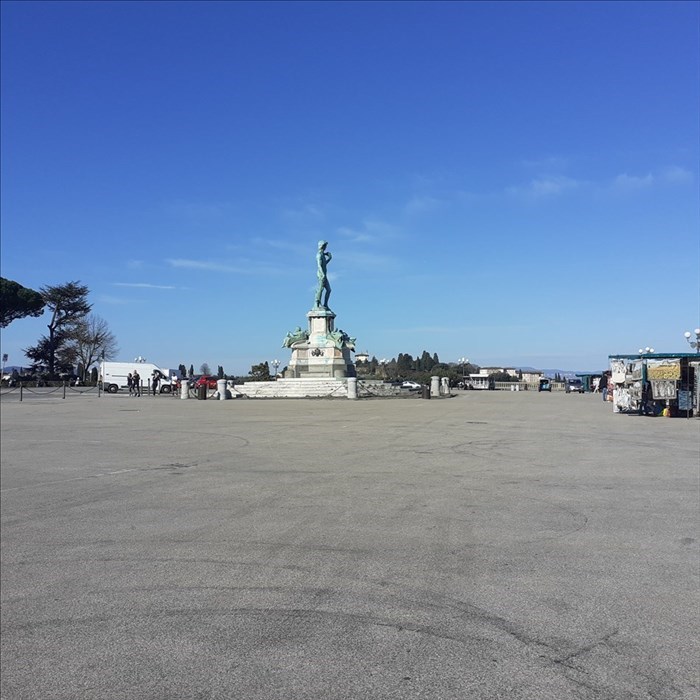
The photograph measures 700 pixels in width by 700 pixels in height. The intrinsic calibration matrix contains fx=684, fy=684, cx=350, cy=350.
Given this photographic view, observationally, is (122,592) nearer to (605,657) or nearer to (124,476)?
(605,657)

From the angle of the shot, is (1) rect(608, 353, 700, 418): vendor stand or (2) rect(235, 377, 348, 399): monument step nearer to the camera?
(1) rect(608, 353, 700, 418): vendor stand

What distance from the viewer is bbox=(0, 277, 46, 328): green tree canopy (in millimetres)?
64188

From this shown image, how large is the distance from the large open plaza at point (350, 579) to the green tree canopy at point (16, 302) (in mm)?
59142

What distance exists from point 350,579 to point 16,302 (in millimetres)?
68754

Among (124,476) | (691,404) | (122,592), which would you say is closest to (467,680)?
(122,592)

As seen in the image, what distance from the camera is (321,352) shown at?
55281 millimetres

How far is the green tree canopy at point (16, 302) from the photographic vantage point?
64188 mm

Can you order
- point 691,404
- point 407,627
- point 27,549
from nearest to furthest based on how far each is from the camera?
point 407,627 < point 27,549 < point 691,404

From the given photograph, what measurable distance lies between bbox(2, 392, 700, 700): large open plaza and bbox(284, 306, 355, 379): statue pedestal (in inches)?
1688

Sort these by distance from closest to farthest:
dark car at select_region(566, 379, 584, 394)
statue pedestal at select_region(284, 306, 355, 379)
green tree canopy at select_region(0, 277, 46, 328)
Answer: statue pedestal at select_region(284, 306, 355, 379) → green tree canopy at select_region(0, 277, 46, 328) → dark car at select_region(566, 379, 584, 394)

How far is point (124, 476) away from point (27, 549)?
386 centimetres

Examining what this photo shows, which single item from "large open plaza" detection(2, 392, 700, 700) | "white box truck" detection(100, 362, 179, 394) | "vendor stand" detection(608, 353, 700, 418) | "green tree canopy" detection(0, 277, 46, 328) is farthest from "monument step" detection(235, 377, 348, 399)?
"large open plaza" detection(2, 392, 700, 700)

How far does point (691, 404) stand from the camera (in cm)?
2309

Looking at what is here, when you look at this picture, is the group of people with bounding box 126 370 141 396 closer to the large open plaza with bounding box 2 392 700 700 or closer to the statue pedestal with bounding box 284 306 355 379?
the statue pedestal with bounding box 284 306 355 379
